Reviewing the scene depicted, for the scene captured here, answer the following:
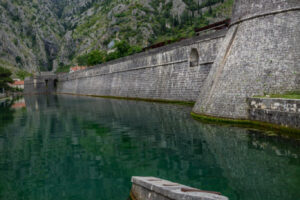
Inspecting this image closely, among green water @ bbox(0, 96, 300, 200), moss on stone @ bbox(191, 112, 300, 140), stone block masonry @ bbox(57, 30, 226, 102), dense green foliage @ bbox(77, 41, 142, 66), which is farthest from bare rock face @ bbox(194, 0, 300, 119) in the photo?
dense green foliage @ bbox(77, 41, 142, 66)

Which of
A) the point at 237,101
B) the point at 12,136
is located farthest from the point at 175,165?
the point at 12,136

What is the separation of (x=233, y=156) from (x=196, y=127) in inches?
200

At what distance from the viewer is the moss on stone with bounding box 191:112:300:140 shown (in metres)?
11.9

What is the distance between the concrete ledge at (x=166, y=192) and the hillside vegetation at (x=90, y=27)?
95.5 m

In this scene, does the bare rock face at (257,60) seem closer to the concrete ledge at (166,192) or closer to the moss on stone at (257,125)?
the moss on stone at (257,125)

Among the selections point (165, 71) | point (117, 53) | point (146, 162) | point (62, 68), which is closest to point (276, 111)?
point (146, 162)

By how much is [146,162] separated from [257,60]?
389 inches

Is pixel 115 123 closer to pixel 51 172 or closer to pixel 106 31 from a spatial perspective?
pixel 51 172

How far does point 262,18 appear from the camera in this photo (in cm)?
1608

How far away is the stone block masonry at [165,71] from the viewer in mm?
25667

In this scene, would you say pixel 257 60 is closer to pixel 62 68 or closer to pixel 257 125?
pixel 257 125

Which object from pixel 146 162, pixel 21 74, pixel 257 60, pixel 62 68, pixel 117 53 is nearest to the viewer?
pixel 146 162

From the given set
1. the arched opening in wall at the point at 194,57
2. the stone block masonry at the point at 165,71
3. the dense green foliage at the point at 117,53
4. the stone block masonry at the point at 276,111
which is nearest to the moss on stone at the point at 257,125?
the stone block masonry at the point at 276,111

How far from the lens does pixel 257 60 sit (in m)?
15.3
